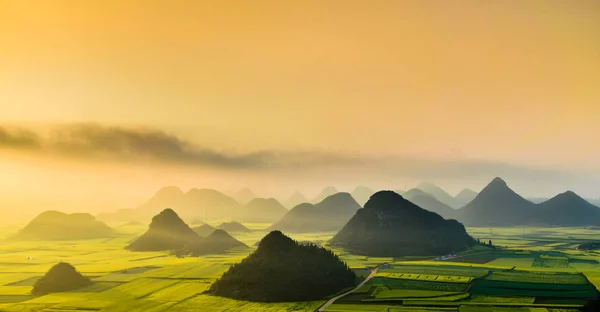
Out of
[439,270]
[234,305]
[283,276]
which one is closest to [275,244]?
[283,276]

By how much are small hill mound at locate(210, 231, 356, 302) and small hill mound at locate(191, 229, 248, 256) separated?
169 ft

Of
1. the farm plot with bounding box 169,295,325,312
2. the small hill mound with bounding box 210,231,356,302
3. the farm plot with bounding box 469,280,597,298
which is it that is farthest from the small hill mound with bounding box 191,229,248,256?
the farm plot with bounding box 469,280,597,298

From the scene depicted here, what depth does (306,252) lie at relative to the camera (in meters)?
81.4

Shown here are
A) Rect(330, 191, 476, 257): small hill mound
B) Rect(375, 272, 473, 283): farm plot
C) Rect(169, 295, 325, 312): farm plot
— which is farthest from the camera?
Rect(330, 191, 476, 257): small hill mound

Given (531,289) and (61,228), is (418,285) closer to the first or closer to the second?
(531,289)

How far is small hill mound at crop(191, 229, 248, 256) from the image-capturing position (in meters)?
128

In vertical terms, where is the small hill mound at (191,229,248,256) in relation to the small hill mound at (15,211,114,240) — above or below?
below

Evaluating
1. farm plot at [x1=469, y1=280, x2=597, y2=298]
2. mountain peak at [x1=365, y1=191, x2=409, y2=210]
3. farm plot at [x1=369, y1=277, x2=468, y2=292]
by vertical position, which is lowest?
farm plot at [x1=469, y1=280, x2=597, y2=298]

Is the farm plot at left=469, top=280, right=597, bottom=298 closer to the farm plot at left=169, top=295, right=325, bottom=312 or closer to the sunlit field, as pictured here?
the sunlit field

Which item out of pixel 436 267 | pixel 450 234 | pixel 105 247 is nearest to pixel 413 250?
pixel 450 234

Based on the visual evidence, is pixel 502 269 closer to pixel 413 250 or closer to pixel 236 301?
pixel 413 250

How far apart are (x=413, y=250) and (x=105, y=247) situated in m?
90.8

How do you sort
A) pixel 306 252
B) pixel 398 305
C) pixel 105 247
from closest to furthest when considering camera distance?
pixel 398 305 → pixel 306 252 → pixel 105 247

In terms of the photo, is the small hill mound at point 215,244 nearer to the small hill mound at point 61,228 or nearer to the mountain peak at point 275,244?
the mountain peak at point 275,244
